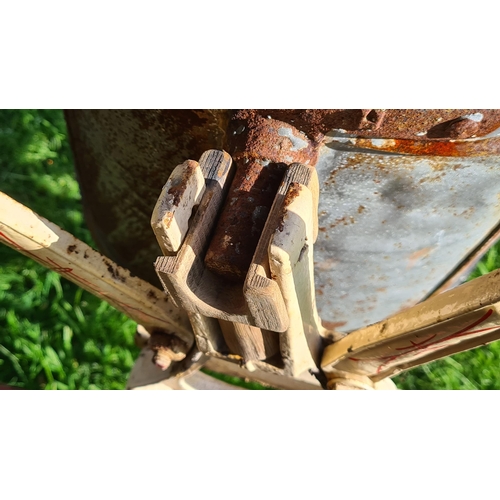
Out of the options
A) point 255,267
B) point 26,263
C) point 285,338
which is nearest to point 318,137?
point 255,267

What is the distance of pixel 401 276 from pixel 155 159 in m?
0.69

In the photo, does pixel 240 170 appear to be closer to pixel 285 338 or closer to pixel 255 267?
pixel 255 267

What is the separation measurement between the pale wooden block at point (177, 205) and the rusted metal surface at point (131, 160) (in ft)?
0.64

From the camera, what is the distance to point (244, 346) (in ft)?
3.79

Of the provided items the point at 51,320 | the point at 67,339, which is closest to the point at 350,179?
the point at 67,339

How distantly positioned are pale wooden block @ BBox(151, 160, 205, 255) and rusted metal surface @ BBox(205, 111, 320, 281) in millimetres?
67

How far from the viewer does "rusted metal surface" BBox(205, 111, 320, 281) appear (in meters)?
0.94

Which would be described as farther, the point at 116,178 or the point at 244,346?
the point at 116,178

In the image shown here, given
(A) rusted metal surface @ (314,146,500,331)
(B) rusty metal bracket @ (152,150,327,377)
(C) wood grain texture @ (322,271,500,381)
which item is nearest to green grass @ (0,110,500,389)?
(A) rusted metal surface @ (314,146,500,331)

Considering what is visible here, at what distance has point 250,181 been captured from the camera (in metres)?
0.97

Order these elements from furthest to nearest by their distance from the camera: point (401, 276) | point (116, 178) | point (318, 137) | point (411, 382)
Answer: point (411, 382) < point (116, 178) < point (401, 276) < point (318, 137)

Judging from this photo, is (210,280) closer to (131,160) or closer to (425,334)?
(425,334)

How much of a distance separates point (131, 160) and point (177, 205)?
1.90 ft

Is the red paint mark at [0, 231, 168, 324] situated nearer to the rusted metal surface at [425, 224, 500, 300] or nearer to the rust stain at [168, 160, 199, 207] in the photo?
the rust stain at [168, 160, 199, 207]
